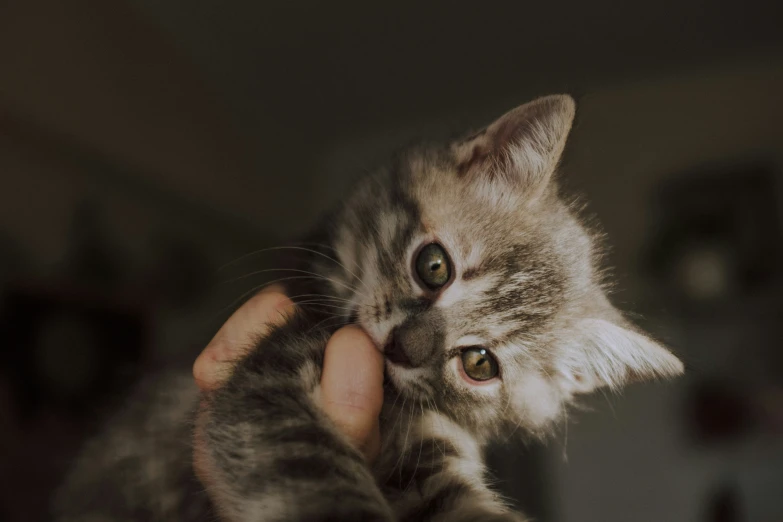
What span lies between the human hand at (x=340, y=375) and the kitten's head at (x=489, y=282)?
5 cm

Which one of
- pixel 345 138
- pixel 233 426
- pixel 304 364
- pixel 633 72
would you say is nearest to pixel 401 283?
pixel 304 364

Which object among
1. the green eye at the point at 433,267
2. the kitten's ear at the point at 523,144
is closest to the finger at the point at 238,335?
the green eye at the point at 433,267

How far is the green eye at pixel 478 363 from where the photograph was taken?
772 mm

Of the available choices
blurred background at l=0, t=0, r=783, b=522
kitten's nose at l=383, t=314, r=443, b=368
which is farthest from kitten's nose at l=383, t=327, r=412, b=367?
blurred background at l=0, t=0, r=783, b=522

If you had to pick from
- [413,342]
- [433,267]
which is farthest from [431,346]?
[433,267]

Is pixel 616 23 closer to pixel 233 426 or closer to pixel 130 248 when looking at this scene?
pixel 233 426

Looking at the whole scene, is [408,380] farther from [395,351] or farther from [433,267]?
[433,267]

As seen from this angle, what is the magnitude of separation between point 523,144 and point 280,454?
63 centimetres

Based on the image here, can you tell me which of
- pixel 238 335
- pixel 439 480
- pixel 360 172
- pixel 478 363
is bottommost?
pixel 439 480

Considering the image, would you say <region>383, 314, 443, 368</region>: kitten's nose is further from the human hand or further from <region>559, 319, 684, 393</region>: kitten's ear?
<region>559, 319, 684, 393</region>: kitten's ear

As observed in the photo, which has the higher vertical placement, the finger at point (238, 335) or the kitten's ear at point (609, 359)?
the finger at point (238, 335)

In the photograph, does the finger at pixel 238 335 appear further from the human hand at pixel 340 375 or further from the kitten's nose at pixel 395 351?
the kitten's nose at pixel 395 351

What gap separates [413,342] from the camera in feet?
2.29

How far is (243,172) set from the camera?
1.05 m
